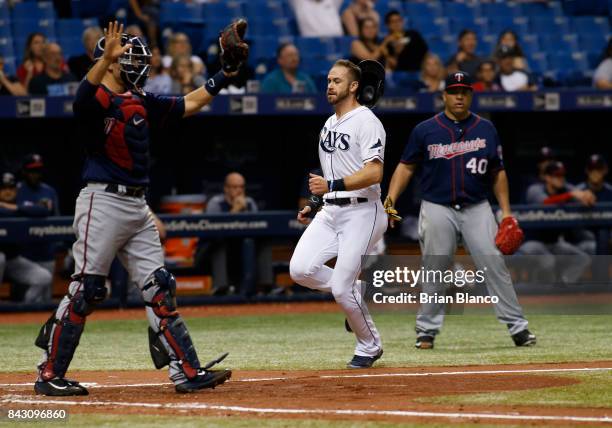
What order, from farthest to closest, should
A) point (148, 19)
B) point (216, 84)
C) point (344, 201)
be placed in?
point (148, 19)
point (344, 201)
point (216, 84)

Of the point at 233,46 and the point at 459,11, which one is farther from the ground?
the point at 459,11

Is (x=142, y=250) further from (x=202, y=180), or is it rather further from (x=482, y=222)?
(x=202, y=180)

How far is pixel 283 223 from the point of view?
1218 cm

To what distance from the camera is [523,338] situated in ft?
26.7

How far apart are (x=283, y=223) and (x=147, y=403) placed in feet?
21.9

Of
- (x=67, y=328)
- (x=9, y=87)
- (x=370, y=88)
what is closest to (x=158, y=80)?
(x=9, y=87)

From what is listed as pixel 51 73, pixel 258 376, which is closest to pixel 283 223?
pixel 51 73

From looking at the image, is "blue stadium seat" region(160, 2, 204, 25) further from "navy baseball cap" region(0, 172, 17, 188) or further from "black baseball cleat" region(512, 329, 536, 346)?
"black baseball cleat" region(512, 329, 536, 346)

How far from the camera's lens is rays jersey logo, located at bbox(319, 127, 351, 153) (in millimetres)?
6996

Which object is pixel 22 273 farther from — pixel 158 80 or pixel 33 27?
pixel 33 27

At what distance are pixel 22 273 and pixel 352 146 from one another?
5.48 m

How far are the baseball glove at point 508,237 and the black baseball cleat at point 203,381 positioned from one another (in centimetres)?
287

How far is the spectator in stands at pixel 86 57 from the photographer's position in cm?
1227

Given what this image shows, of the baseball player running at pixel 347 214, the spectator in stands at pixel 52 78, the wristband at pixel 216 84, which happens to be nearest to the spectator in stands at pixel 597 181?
the spectator in stands at pixel 52 78
